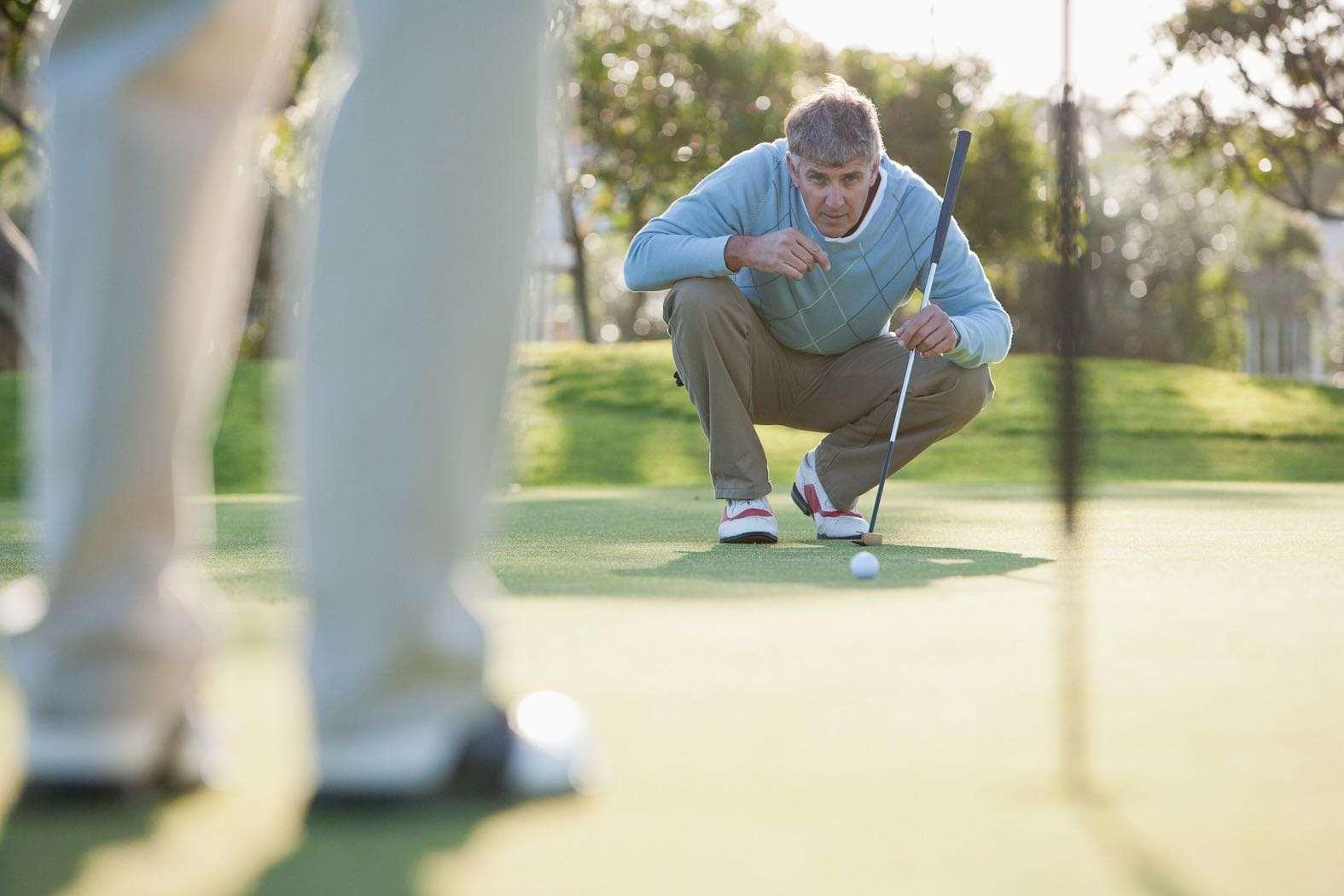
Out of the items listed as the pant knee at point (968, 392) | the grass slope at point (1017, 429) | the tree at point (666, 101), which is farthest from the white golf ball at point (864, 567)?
the tree at point (666, 101)

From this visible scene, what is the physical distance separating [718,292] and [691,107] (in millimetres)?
19289

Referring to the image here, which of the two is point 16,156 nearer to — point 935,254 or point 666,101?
point 666,101

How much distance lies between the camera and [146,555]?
146 centimetres

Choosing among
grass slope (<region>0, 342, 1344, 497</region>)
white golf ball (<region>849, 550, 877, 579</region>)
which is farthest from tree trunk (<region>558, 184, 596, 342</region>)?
white golf ball (<region>849, 550, 877, 579</region>)

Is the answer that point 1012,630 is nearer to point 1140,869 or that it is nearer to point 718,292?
point 1140,869

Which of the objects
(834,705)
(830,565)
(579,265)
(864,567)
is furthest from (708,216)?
(579,265)

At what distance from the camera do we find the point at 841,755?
1496 mm

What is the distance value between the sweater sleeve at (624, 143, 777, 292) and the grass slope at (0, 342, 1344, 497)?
5.27 m

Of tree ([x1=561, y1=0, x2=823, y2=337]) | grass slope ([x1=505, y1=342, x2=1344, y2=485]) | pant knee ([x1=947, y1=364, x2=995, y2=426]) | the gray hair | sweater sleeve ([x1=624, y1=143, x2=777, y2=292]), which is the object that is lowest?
grass slope ([x1=505, y1=342, x2=1344, y2=485])

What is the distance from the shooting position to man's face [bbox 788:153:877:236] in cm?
430

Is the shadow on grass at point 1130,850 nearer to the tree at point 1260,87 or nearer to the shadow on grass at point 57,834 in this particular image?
the shadow on grass at point 57,834

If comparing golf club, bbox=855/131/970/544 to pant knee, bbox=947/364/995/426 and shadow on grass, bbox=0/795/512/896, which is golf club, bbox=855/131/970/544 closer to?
pant knee, bbox=947/364/995/426

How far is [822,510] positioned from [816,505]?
4 cm

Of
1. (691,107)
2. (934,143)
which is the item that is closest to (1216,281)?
(934,143)
